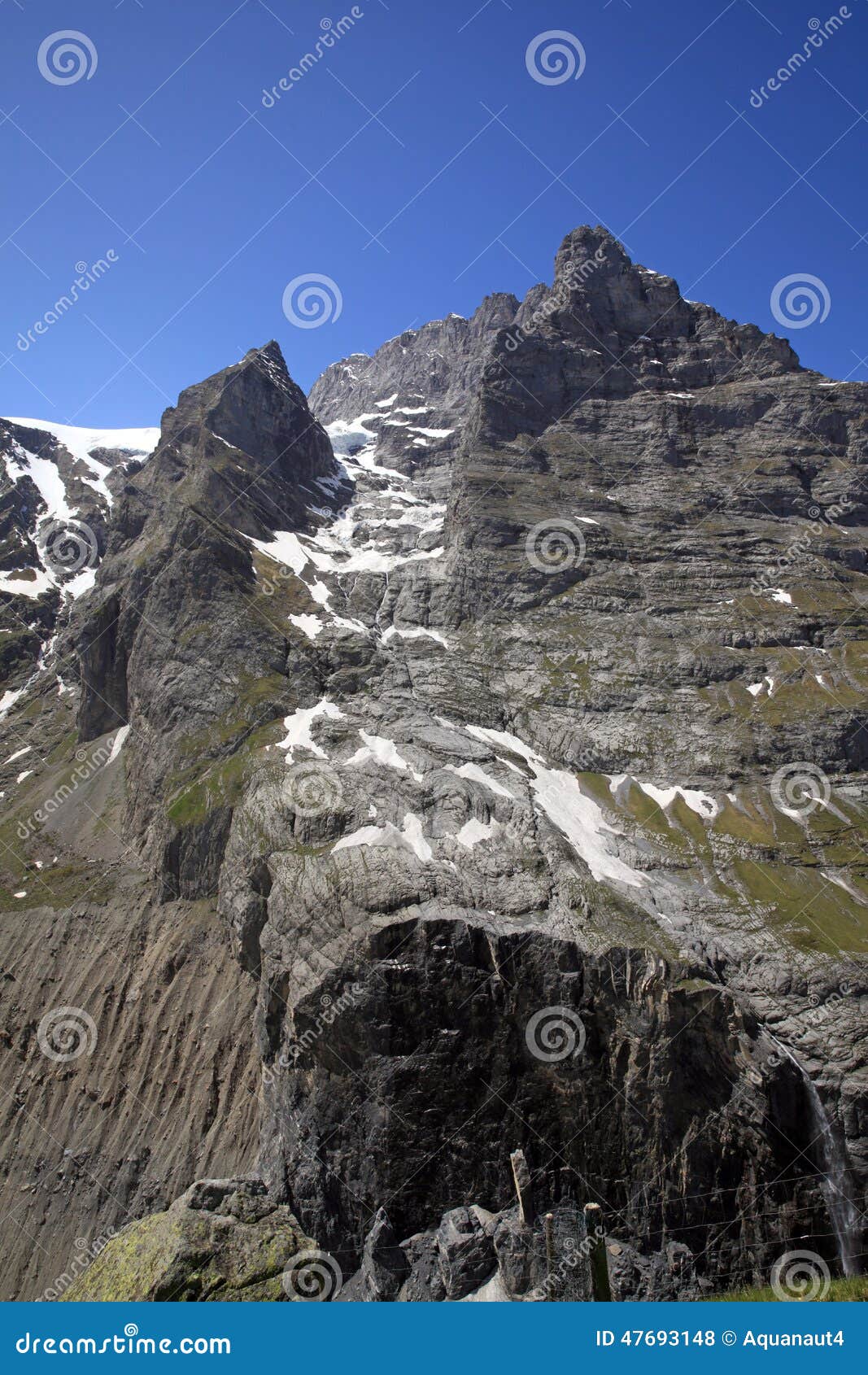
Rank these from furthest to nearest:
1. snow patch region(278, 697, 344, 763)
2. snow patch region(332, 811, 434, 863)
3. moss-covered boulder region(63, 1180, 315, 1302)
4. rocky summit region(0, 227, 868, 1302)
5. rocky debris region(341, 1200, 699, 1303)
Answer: snow patch region(278, 697, 344, 763), snow patch region(332, 811, 434, 863), rocky summit region(0, 227, 868, 1302), rocky debris region(341, 1200, 699, 1303), moss-covered boulder region(63, 1180, 315, 1302)

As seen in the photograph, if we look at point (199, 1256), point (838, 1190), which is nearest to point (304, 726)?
point (838, 1190)

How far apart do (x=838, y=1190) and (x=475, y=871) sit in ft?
94.9

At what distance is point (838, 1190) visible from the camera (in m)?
44.2

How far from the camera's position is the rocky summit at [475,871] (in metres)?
42.8

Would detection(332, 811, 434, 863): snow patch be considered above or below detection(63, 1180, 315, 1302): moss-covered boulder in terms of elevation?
above

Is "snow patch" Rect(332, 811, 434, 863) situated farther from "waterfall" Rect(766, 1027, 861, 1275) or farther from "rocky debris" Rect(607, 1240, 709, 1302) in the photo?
"waterfall" Rect(766, 1027, 861, 1275)

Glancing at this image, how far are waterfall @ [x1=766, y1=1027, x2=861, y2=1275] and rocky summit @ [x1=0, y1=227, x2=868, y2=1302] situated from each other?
243mm

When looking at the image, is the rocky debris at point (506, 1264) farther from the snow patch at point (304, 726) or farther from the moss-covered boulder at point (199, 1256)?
the snow patch at point (304, 726)

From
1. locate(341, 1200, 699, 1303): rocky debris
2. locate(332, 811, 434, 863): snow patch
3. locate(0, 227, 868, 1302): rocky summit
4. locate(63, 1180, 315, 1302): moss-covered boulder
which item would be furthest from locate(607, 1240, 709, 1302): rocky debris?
locate(63, 1180, 315, 1302): moss-covered boulder

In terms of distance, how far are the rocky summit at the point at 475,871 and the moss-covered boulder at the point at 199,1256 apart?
8cm

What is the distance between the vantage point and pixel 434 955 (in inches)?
1809

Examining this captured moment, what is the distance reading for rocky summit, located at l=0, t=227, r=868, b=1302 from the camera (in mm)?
42750

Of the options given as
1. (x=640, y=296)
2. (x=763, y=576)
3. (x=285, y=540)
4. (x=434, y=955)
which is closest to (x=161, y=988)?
(x=434, y=955)

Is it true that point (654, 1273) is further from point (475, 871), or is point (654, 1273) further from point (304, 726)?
point (304, 726)
